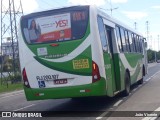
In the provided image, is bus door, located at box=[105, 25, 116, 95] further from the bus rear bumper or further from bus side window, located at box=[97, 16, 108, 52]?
the bus rear bumper

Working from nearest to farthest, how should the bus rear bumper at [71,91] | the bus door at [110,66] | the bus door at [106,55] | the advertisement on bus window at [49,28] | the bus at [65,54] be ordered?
the bus rear bumper at [71,91] → the bus at [65,54] → the advertisement on bus window at [49,28] → the bus door at [106,55] → the bus door at [110,66]

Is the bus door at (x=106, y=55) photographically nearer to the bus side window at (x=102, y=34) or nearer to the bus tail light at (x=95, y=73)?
the bus side window at (x=102, y=34)

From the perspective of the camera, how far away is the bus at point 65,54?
11.4 m

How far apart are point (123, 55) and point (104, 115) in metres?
4.83

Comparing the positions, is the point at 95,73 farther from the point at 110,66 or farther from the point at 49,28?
the point at 49,28

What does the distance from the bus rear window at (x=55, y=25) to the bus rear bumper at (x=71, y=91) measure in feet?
4.97

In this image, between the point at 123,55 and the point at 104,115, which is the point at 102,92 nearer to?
the point at 104,115

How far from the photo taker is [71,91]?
11484 millimetres

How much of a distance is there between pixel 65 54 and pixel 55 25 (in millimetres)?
995

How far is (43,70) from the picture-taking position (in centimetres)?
1188

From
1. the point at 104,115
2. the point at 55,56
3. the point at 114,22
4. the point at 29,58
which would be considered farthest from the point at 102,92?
the point at 114,22

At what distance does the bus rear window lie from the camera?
11.7 m

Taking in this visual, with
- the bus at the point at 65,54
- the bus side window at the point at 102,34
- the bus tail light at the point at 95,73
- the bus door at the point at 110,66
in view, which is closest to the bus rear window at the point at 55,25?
the bus at the point at 65,54

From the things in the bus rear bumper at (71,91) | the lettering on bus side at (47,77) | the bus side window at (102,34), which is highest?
the bus side window at (102,34)
